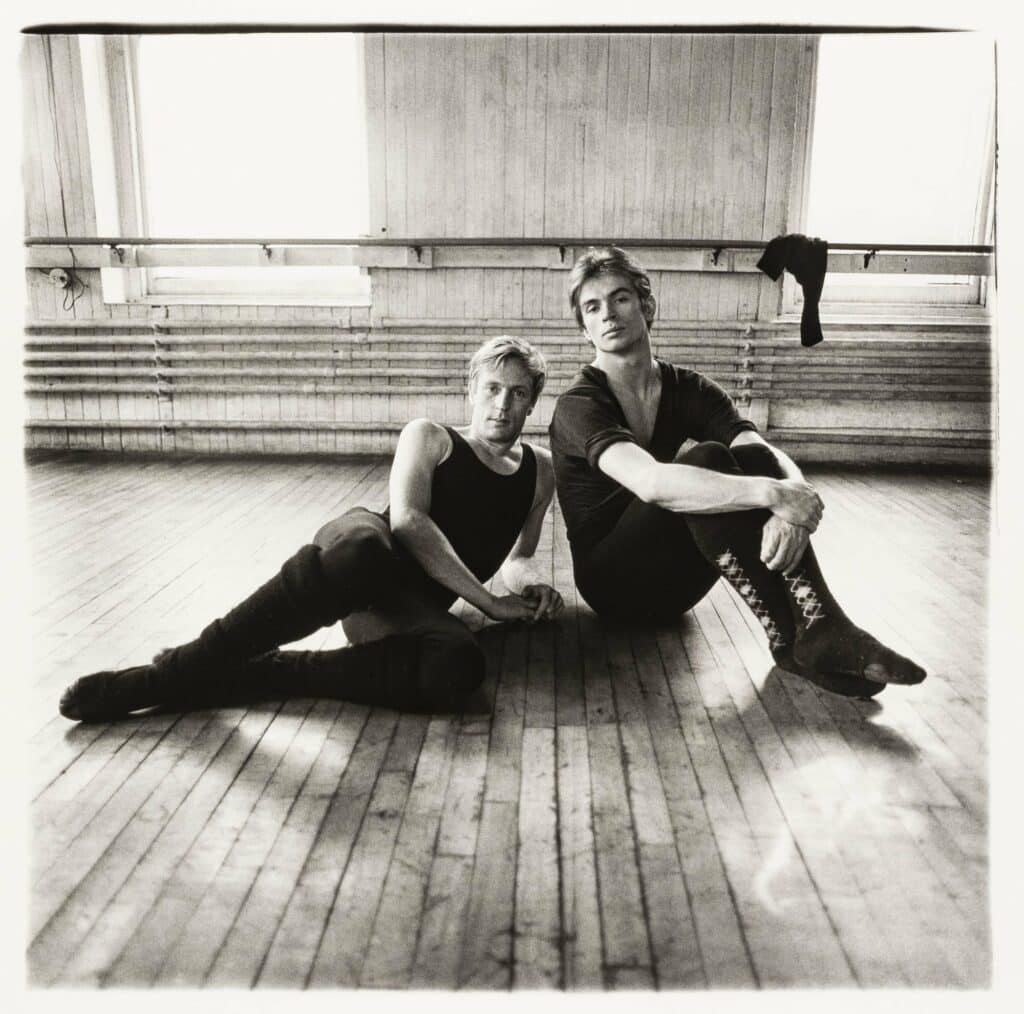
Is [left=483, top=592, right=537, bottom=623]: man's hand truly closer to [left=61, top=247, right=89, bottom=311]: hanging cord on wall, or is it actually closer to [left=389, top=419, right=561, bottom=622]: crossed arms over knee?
[left=389, top=419, right=561, bottom=622]: crossed arms over knee

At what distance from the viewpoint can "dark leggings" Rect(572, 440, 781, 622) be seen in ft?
6.72

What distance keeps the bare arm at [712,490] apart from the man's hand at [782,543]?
20mm

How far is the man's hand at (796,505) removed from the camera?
1885mm

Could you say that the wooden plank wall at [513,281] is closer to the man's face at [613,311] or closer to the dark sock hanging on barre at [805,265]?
the dark sock hanging on barre at [805,265]

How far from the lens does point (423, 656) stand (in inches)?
73.4

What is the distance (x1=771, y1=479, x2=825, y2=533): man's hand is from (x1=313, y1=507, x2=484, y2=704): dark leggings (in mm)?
718

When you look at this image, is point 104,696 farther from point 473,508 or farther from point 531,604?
point 531,604

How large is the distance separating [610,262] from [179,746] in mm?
1486

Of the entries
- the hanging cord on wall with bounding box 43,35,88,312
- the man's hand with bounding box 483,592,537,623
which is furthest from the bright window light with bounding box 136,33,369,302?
the man's hand with bounding box 483,592,537,623

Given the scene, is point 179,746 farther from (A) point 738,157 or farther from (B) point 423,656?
(A) point 738,157

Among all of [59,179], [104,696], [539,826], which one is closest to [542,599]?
[539,826]

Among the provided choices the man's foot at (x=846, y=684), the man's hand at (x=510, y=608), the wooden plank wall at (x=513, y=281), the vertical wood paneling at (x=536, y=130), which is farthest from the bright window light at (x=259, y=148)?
the man's foot at (x=846, y=684)

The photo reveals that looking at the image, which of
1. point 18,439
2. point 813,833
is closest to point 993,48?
point 813,833

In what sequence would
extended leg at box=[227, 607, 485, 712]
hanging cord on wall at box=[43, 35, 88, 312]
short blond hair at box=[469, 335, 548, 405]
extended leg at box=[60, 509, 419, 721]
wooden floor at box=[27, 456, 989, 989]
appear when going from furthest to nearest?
hanging cord on wall at box=[43, 35, 88, 312]
short blond hair at box=[469, 335, 548, 405]
extended leg at box=[227, 607, 485, 712]
extended leg at box=[60, 509, 419, 721]
wooden floor at box=[27, 456, 989, 989]
